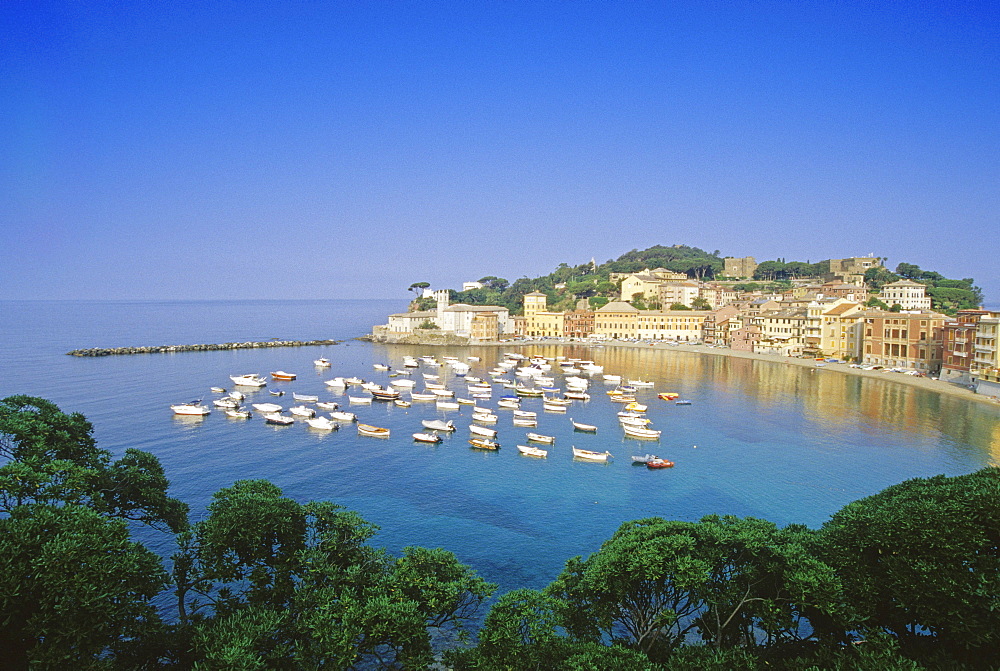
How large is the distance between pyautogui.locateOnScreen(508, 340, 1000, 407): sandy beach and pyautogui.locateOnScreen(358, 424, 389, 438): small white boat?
153ft

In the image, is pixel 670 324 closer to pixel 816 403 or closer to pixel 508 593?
pixel 816 403

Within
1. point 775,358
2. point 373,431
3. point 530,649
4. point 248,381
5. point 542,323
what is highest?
point 542,323

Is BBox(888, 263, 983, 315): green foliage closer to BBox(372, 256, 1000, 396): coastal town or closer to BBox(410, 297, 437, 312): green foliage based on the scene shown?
BBox(372, 256, 1000, 396): coastal town

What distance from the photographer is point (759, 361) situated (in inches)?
2953

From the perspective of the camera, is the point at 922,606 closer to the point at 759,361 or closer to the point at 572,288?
the point at 759,361

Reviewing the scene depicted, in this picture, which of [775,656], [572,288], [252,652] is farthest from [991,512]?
[572,288]

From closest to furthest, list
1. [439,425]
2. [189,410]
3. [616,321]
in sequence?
[439,425] < [189,410] < [616,321]

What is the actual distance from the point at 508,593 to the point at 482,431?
2630 cm

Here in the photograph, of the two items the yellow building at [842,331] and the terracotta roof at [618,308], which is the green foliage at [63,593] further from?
the terracotta roof at [618,308]

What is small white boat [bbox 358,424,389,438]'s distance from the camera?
1469 inches

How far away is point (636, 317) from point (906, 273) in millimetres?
61852

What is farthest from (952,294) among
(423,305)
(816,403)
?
(423,305)

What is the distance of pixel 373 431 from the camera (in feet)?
123

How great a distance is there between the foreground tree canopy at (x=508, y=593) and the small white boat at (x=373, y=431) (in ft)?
78.9
